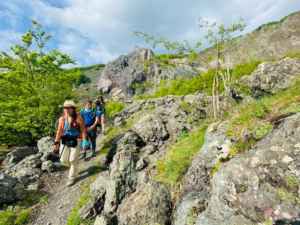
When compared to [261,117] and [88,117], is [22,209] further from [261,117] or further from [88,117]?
[261,117]

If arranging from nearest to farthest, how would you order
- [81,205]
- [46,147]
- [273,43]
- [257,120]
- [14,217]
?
[257,120] < [81,205] < [14,217] < [46,147] < [273,43]

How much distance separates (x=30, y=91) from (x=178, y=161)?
14102mm

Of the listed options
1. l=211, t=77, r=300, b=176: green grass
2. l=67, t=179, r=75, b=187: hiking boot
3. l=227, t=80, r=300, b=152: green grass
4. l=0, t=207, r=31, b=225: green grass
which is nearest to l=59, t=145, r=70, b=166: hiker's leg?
l=67, t=179, r=75, b=187: hiking boot

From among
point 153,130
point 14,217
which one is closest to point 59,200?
point 14,217

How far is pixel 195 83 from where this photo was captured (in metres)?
23.7

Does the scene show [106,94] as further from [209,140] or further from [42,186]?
[209,140]

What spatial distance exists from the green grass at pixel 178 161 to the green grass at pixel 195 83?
47.0 ft

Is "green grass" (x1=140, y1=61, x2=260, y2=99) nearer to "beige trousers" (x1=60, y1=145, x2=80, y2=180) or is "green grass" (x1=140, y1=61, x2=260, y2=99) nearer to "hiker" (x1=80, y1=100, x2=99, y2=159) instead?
"hiker" (x1=80, y1=100, x2=99, y2=159)

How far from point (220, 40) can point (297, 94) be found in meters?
5.21

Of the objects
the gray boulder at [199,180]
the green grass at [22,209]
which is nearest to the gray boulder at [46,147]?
the green grass at [22,209]

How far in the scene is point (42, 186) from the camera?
9422mm

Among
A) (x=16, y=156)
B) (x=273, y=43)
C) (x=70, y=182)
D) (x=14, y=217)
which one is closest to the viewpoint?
(x=14, y=217)

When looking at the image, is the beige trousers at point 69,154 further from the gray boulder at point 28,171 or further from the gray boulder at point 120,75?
the gray boulder at point 120,75

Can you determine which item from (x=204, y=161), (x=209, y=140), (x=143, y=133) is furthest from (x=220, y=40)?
(x=204, y=161)
